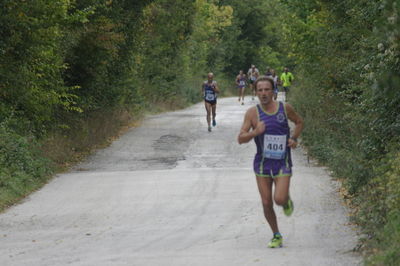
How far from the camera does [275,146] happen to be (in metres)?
8.63

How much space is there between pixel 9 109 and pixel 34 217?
5104 mm

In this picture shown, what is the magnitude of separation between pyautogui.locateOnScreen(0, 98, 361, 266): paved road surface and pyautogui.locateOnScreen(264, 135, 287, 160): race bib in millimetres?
1070

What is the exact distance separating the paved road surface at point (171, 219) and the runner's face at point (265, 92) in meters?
1.68

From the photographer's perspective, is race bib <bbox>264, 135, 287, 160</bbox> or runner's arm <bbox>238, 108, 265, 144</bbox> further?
race bib <bbox>264, 135, 287, 160</bbox>

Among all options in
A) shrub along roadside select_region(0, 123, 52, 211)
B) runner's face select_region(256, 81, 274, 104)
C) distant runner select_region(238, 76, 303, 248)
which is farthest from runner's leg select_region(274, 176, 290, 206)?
shrub along roadside select_region(0, 123, 52, 211)

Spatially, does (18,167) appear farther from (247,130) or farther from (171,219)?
(247,130)

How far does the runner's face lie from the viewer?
28.1 ft

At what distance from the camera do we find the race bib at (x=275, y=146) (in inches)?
339

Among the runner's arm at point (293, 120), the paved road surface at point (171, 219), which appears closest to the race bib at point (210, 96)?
the paved road surface at point (171, 219)

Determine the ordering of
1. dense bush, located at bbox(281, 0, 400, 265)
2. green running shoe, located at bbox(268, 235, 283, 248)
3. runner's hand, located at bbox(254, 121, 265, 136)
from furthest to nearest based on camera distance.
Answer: green running shoe, located at bbox(268, 235, 283, 248), runner's hand, located at bbox(254, 121, 265, 136), dense bush, located at bbox(281, 0, 400, 265)

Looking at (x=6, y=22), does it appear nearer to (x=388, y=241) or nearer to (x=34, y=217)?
(x=34, y=217)

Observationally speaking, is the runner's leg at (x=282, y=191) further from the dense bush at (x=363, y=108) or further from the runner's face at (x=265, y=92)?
the dense bush at (x=363, y=108)

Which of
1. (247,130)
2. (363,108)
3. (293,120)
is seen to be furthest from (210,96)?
(247,130)

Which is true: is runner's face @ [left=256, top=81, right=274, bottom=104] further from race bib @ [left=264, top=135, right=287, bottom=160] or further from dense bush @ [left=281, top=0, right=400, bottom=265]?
dense bush @ [left=281, top=0, right=400, bottom=265]
